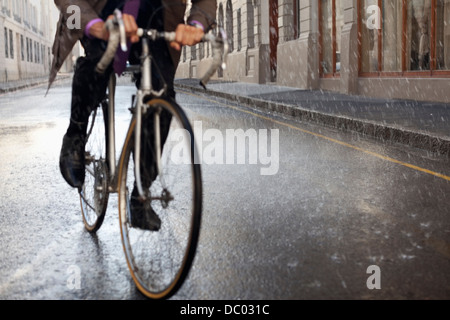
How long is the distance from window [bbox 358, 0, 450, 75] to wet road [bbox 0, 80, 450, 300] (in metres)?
6.96

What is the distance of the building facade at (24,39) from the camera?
49000 mm

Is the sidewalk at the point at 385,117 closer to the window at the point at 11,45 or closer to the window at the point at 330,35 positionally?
the window at the point at 330,35

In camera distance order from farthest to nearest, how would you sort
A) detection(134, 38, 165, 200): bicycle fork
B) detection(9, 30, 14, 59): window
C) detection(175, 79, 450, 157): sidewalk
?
detection(9, 30, 14, 59): window → detection(175, 79, 450, 157): sidewalk → detection(134, 38, 165, 200): bicycle fork

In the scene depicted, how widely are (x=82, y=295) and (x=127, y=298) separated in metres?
0.23

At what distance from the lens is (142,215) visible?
3299mm

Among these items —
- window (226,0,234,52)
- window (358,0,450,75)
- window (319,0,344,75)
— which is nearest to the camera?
window (358,0,450,75)

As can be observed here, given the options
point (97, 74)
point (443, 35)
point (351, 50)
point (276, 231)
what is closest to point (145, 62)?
point (97, 74)

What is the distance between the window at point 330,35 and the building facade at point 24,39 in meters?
29.9

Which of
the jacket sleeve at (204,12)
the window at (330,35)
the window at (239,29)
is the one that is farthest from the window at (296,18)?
the jacket sleeve at (204,12)

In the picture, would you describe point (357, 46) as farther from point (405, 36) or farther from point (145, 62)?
point (145, 62)

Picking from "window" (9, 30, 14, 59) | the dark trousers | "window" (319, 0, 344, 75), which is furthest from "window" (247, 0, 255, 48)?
"window" (9, 30, 14, 59)

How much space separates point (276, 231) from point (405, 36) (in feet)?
41.3

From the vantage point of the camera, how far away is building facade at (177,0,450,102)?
14.7 meters

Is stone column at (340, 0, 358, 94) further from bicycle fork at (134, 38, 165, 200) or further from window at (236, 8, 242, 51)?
bicycle fork at (134, 38, 165, 200)
